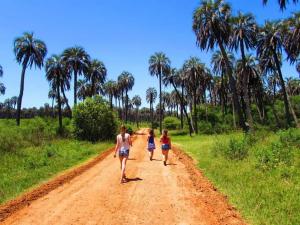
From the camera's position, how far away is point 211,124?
75000 millimetres

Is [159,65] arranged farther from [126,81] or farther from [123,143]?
[123,143]

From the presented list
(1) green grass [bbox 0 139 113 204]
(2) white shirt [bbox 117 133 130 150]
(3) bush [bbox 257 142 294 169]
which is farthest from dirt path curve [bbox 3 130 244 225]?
(3) bush [bbox 257 142 294 169]

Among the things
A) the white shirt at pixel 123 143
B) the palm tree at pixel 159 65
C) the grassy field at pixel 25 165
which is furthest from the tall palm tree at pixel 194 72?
the white shirt at pixel 123 143

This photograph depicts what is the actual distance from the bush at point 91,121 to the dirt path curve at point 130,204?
27425mm

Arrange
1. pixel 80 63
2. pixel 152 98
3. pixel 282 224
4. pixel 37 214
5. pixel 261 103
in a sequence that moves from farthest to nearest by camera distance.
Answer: pixel 152 98 → pixel 261 103 → pixel 80 63 → pixel 37 214 → pixel 282 224

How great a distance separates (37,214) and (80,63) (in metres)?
52.3

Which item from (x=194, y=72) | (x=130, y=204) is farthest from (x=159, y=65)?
(x=130, y=204)

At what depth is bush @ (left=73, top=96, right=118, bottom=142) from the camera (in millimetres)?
42125

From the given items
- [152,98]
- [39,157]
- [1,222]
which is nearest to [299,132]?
[39,157]

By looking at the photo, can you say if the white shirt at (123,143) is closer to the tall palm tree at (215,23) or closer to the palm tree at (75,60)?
the tall palm tree at (215,23)

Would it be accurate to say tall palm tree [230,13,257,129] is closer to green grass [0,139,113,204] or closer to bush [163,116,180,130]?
green grass [0,139,113,204]

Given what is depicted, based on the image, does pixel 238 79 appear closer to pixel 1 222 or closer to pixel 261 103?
pixel 261 103

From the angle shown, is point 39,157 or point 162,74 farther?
point 162,74

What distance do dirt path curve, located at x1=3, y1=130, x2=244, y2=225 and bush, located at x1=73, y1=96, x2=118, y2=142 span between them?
27.4 metres
